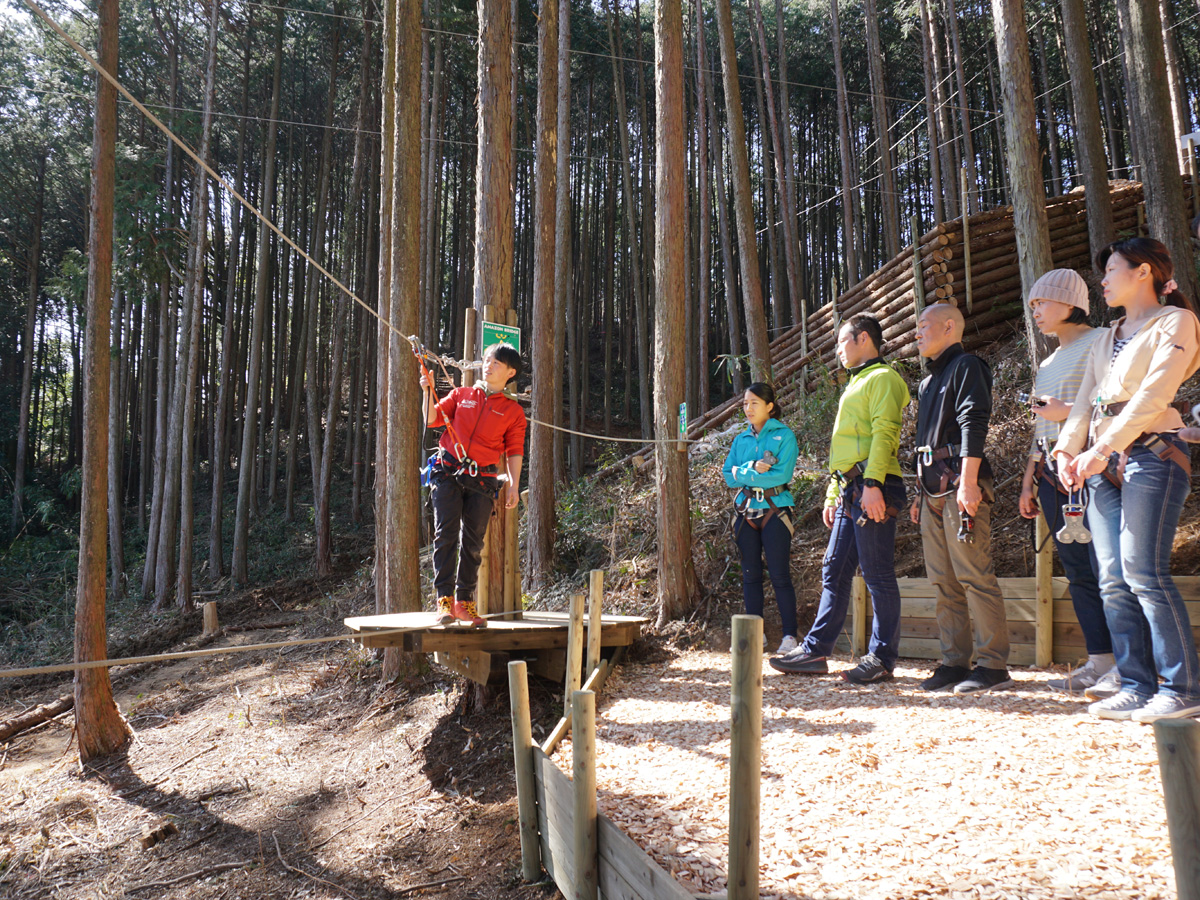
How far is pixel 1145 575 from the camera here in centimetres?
264

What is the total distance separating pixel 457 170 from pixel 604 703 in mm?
19112

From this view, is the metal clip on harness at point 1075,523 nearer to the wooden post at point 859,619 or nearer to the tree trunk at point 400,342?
the wooden post at point 859,619

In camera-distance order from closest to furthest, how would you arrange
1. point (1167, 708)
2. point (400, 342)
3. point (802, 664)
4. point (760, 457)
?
point (1167, 708) → point (802, 664) → point (760, 457) → point (400, 342)

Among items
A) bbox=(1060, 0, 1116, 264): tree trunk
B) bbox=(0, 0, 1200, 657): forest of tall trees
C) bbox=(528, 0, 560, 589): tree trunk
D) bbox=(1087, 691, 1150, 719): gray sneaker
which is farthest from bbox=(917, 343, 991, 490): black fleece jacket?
bbox=(1060, 0, 1116, 264): tree trunk

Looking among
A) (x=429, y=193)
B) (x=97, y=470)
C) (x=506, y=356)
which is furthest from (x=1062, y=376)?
(x=429, y=193)

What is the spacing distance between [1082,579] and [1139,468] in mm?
905

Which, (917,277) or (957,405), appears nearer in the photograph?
(957,405)

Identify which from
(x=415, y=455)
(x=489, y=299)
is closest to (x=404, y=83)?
(x=489, y=299)

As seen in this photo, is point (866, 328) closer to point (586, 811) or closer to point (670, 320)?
point (670, 320)

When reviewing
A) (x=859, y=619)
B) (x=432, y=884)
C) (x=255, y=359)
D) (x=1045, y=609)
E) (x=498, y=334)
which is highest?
(x=255, y=359)

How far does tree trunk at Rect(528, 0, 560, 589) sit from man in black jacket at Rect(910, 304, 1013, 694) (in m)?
4.52

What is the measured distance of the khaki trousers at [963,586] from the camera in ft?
11.3

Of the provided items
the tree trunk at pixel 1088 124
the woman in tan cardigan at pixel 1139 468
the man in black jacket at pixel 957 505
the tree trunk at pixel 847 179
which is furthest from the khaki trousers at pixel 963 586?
the tree trunk at pixel 847 179

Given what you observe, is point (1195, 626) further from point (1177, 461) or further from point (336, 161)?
point (336, 161)
